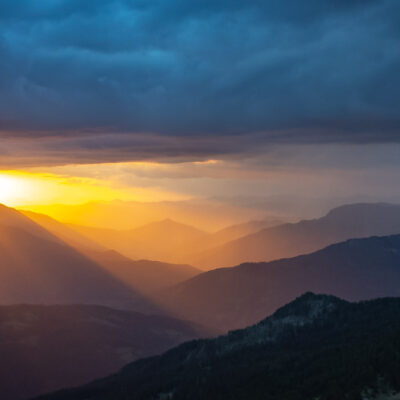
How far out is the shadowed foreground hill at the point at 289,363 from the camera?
9978 centimetres

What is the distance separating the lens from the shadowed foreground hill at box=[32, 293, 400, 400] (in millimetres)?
99781

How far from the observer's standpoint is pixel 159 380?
506ft

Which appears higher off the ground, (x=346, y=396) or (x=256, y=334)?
(x=256, y=334)

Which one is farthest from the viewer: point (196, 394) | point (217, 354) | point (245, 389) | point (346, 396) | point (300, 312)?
point (300, 312)

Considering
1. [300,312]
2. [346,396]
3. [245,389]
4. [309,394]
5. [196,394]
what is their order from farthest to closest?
[300,312] < [196,394] < [245,389] < [309,394] < [346,396]

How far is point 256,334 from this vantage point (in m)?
171

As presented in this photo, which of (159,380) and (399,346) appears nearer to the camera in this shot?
(399,346)

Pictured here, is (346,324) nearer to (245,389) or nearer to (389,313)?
(389,313)

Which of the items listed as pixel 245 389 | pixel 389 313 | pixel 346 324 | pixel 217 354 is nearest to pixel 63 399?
pixel 217 354

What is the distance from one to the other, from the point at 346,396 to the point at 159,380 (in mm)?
74202

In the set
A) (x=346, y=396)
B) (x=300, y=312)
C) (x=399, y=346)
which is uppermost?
(x=300, y=312)

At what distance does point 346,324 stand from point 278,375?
156 feet

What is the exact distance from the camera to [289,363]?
128m

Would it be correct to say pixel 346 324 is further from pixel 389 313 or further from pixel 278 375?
pixel 278 375
